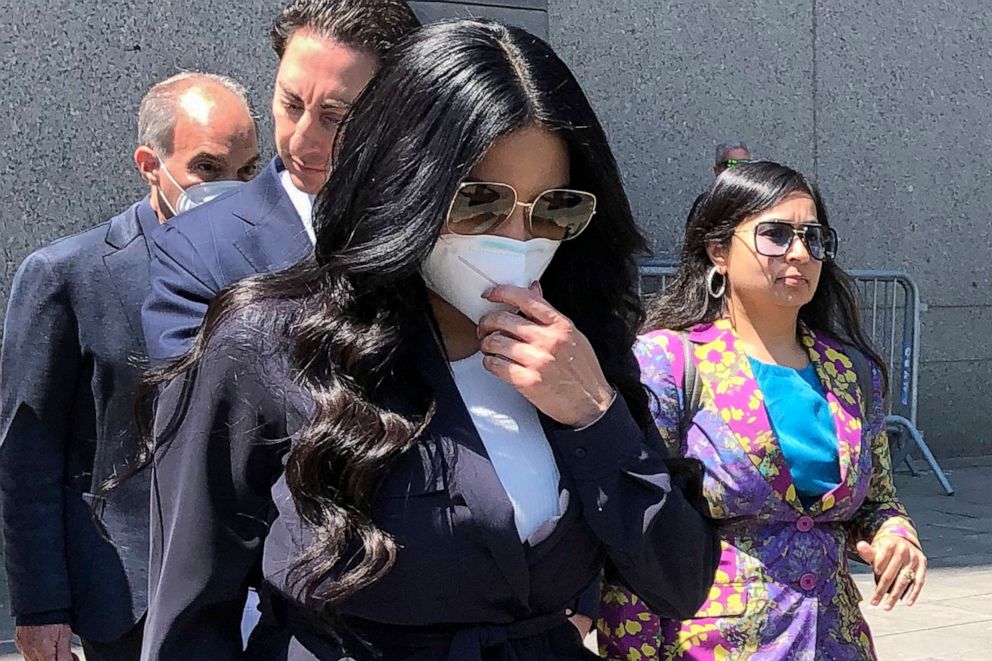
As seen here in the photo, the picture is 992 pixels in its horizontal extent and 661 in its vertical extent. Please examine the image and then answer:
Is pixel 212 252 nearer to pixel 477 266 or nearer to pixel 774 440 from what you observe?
pixel 477 266

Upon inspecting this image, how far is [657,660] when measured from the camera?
264 centimetres

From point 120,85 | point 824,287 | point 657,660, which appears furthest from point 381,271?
point 120,85

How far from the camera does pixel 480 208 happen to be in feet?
5.27

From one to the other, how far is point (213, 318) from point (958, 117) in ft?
29.1

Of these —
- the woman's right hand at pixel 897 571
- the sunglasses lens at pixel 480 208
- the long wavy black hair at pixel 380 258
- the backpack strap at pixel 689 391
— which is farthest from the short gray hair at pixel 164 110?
the woman's right hand at pixel 897 571

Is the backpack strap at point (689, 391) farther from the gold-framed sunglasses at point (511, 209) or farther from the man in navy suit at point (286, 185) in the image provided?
the gold-framed sunglasses at point (511, 209)

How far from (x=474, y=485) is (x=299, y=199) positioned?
0.84 m

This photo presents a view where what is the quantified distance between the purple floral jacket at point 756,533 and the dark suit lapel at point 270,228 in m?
0.77

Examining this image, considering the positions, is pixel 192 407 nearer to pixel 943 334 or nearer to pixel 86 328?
pixel 86 328

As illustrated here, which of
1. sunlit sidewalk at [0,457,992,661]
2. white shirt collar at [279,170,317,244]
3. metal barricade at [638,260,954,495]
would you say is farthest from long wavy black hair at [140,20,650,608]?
metal barricade at [638,260,954,495]

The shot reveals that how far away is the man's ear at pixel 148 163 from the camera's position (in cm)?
312

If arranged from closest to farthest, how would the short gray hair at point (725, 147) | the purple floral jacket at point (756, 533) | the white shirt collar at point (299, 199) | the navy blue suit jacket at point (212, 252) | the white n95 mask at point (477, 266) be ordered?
the white n95 mask at point (477, 266) < the navy blue suit jacket at point (212, 252) < the white shirt collar at point (299, 199) < the purple floral jacket at point (756, 533) < the short gray hair at point (725, 147)

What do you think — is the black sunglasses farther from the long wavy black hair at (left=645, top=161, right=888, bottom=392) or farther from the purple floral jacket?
the purple floral jacket

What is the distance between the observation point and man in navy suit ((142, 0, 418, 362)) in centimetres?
203
